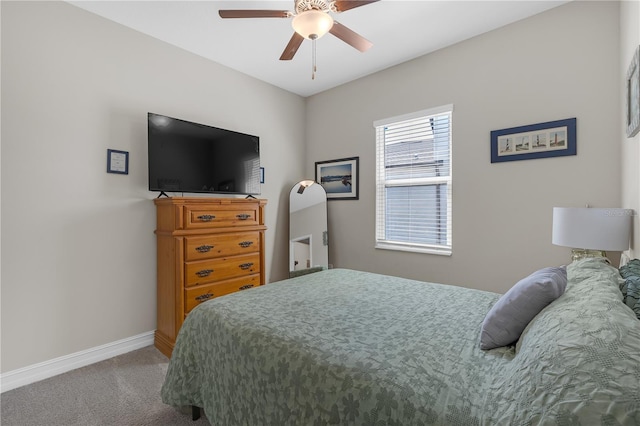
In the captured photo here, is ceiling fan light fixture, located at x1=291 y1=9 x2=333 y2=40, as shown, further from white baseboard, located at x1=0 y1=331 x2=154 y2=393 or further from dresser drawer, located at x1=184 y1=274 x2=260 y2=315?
white baseboard, located at x1=0 y1=331 x2=154 y2=393

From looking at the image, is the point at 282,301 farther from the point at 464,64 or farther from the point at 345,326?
the point at 464,64

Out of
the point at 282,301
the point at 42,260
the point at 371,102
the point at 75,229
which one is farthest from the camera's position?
the point at 371,102

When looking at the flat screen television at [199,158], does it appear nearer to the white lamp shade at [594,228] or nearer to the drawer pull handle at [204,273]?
the drawer pull handle at [204,273]

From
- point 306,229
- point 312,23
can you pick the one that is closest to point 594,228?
point 312,23

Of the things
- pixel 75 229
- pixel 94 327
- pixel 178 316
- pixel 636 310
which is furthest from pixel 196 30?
pixel 636 310

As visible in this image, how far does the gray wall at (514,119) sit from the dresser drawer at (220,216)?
1.46 metres

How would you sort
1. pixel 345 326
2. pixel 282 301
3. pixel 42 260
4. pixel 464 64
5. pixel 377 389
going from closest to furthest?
1. pixel 377 389
2. pixel 345 326
3. pixel 282 301
4. pixel 42 260
5. pixel 464 64

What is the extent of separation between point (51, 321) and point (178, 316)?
2.91 ft

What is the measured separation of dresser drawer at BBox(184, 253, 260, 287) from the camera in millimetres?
2615

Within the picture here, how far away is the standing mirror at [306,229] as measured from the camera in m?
3.96

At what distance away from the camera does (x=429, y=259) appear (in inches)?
127

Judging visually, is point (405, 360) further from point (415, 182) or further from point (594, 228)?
point (415, 182)

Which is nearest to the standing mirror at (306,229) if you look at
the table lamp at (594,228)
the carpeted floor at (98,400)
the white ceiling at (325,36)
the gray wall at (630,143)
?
the white ceiling at (325,36)

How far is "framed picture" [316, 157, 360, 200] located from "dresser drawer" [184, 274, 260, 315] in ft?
5.07
